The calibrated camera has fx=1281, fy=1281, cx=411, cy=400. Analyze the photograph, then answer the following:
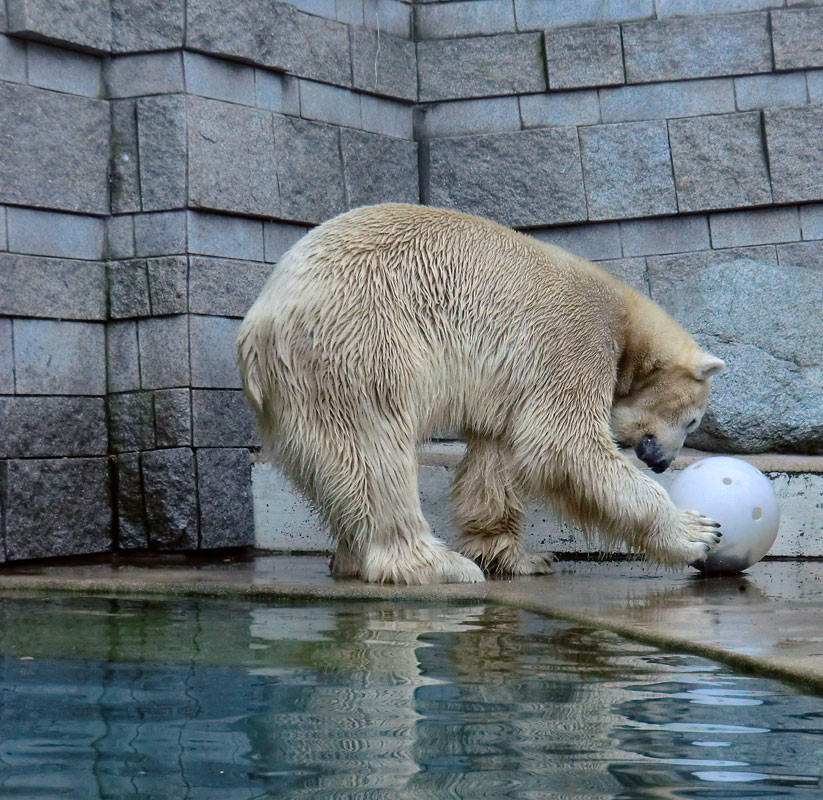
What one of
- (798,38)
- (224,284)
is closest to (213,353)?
(224,284)

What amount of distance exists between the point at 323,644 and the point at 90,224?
3803 mm

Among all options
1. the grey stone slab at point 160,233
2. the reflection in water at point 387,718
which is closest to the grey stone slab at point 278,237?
the grey stone slab at point 160,233

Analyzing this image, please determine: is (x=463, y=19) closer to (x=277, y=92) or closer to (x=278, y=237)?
(x=277, y=92)

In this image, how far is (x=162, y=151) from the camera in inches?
263

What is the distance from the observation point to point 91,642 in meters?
3.63

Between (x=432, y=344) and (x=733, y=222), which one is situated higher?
(x=733, y=222)

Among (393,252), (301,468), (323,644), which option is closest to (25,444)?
(301,468)

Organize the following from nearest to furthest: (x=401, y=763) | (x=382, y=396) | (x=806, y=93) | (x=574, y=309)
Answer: (x=401, y=763) < (x=382, y=396) < (x=574, y=309) < (x=806, y=93)

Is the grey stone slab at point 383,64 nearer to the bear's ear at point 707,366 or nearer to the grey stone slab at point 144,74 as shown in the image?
the grey stone slab at point 144,74

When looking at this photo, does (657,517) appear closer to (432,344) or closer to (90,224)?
(432,344)

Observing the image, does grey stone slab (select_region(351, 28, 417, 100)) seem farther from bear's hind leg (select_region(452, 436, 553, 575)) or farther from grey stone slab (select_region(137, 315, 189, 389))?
bear's hind leg (select_region(452, 436, 553, 575))

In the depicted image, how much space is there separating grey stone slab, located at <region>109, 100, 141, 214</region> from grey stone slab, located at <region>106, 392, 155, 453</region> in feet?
3.25

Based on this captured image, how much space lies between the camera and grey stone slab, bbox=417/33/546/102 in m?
8.05

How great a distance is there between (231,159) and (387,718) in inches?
190
